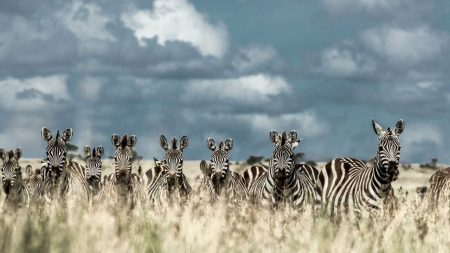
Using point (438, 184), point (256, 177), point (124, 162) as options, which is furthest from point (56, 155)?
point (438, 184)

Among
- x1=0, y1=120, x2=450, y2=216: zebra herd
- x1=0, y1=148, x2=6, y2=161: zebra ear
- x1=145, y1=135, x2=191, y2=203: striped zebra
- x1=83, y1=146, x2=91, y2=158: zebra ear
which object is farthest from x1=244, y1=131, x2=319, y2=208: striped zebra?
x1=0, y1=148, x2=6, y2=161: zebra ear

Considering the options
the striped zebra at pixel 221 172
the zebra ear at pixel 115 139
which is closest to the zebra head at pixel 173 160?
the striped zebra at pixel 221 172

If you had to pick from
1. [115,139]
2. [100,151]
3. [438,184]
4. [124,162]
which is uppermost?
[115,139]

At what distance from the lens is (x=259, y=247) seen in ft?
35.9

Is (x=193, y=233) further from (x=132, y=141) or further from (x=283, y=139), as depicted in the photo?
(x=132, y=141)

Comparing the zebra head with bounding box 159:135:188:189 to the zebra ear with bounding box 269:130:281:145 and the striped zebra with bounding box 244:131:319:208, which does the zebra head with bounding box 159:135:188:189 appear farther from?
the zebra ear with bounding box 269:130:281:145

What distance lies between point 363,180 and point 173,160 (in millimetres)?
4545

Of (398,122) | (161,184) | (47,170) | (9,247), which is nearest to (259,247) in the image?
(9,247)

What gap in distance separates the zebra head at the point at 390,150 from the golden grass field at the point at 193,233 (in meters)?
3.79

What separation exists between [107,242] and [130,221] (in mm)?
2406

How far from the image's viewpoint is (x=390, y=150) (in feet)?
58.6

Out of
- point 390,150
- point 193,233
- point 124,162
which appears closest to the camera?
point 193,233

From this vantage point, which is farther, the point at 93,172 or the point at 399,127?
the point at 93,172

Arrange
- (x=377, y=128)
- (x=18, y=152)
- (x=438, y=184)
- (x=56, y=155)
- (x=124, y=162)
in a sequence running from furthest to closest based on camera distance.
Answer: (x=18, y=152)
(x=124, y=162)
(x=438, y=184)
(x=56, y=155)
(x=377, y=128)
